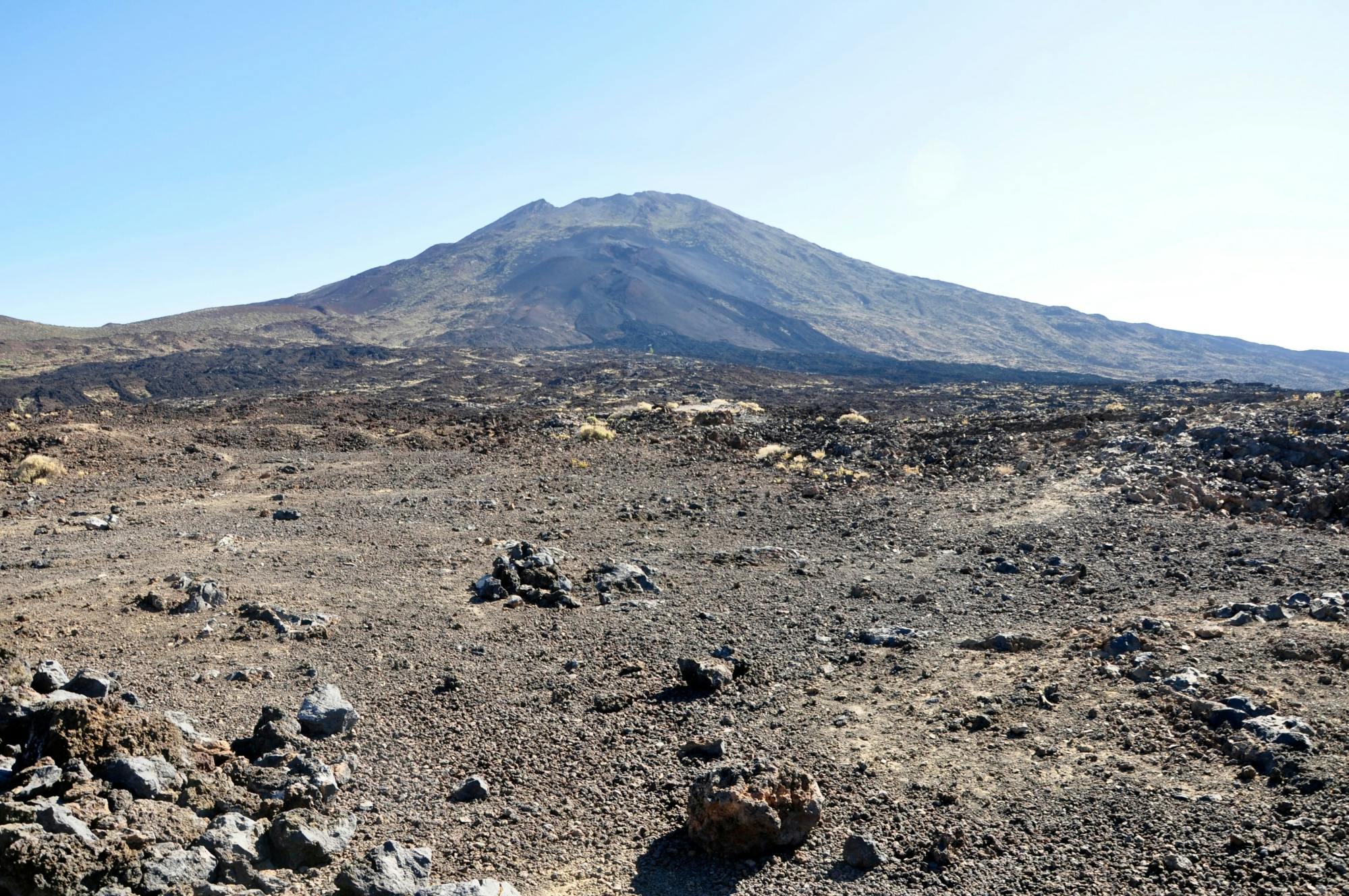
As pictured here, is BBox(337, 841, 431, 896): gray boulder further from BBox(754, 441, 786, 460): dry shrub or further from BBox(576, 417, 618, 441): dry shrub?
BBox(576, 417, 618, 441): dry shrub

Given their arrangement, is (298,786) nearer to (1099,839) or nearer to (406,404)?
(1099,839)

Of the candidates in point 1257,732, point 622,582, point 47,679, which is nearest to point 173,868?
point 47,679

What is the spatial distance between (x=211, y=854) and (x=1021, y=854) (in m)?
3.66

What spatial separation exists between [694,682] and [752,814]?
6.85 feet

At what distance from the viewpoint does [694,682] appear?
6.18m

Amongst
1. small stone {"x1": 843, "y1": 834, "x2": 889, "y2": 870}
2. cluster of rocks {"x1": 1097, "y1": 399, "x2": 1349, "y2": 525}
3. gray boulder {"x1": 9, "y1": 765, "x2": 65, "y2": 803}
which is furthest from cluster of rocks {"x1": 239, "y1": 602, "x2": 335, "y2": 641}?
cluster of rocks {"x1": 1097, "y1": 399, "x2": 1349, "y2": 525}

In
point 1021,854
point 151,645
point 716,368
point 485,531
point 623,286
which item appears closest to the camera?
point 1021,854

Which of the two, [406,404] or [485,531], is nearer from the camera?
[485,531]

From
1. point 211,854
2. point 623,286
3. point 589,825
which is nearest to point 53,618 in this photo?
point 211,854

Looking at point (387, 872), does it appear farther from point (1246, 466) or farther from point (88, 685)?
point (1246, 466)

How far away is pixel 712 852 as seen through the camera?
13.6 feet

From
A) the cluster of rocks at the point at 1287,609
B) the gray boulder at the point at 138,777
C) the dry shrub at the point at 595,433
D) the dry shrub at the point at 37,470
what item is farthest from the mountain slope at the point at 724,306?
the gray boulder at the point at 138,777

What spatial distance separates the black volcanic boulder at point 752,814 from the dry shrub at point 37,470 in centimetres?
1494

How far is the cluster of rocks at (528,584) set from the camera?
28.0 ft
